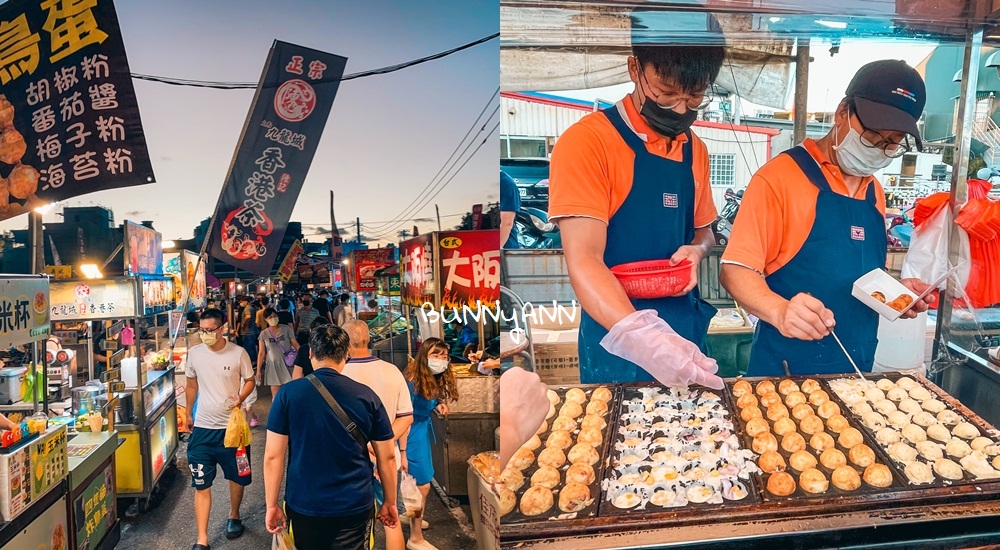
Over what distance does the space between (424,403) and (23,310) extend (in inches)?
58.8

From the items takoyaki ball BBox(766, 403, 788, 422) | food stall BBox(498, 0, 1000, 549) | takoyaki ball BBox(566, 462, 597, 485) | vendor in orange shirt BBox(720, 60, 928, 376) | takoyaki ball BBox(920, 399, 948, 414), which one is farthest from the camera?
takoyaki ball BBox(920, 399, 948, 414)

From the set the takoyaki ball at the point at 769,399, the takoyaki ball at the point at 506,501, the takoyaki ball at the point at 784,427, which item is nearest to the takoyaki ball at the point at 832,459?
the takoyaki ball at the point at 784,427

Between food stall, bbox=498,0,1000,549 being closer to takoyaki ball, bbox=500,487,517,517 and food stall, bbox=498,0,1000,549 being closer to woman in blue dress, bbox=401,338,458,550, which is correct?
takoyaki ball, bbox=500,487,517,517

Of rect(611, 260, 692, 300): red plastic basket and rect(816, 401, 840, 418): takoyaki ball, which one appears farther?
rect(816, 401, 840, 418): takoyaki ball

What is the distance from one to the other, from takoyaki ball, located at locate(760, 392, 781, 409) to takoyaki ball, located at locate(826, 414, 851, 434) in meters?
0.21

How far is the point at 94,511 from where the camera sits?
2.25m

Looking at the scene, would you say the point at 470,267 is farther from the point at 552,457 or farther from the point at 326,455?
A: the point at 326,455

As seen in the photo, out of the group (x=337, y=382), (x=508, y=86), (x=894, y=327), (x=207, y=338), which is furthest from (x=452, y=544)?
(x=894, y=327)

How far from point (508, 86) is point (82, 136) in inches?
63.6

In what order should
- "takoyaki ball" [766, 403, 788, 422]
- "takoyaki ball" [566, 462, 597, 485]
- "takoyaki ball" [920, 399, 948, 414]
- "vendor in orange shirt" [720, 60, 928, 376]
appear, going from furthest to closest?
"takoyaki ball" [920, 399, 948, 414], "takoyaki ball" [766, 403, 788, 422], "vendor in orange shirt" [720, 60, 928, 376], "takoyaki ball" [566, 462, 597, 485]

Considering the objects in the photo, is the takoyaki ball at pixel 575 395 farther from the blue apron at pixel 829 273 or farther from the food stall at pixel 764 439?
the blue apron at pixel 829 273

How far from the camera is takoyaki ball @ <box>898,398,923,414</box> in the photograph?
217cm

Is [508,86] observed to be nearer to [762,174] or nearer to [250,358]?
[762,174]

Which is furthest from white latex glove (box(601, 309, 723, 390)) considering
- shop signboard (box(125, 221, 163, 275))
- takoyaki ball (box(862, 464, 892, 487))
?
shop signboard (box(125, 221, 163, 275))
